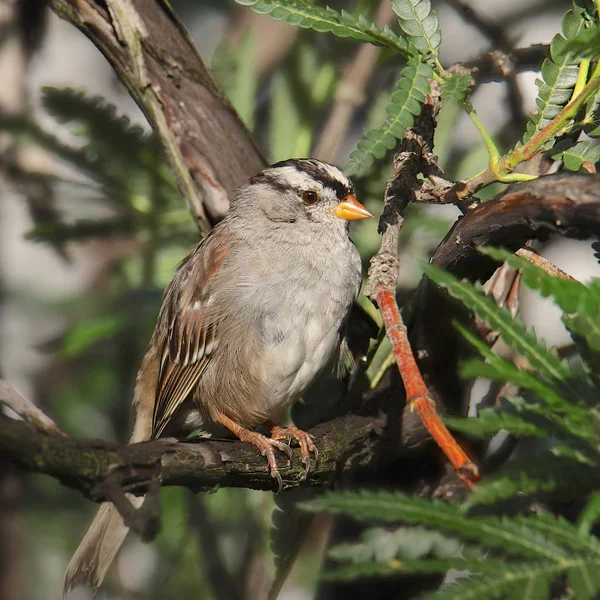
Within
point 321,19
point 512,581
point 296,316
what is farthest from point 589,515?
point 296,316

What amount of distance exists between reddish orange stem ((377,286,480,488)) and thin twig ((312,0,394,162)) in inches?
78.5

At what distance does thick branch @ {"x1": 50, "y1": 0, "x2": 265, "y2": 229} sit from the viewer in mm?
3154

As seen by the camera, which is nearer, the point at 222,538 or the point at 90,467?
the point at 90,467

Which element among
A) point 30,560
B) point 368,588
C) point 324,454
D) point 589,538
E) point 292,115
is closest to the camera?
point 589,538

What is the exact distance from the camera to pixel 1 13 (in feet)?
15.6

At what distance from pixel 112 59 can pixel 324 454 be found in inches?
66.7

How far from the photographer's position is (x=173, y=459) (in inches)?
80.0

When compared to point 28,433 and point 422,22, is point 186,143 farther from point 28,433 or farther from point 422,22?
point 28,433

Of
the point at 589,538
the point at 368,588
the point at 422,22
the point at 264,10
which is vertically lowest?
the point at 368,588

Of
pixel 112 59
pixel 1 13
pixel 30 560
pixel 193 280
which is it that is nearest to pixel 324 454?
pixel 193 280

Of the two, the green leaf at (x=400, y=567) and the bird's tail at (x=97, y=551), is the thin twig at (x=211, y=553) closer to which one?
the bird's tail at (x=97, y=551)

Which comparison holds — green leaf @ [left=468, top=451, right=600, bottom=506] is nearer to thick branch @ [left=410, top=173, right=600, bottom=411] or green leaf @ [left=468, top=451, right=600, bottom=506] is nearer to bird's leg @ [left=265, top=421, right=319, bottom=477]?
thick branch @ [left=410, top=173, right=600, bottom=411]

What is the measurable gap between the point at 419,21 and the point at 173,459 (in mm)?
1331

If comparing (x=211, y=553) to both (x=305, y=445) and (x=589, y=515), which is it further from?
(x=589, y=515)
